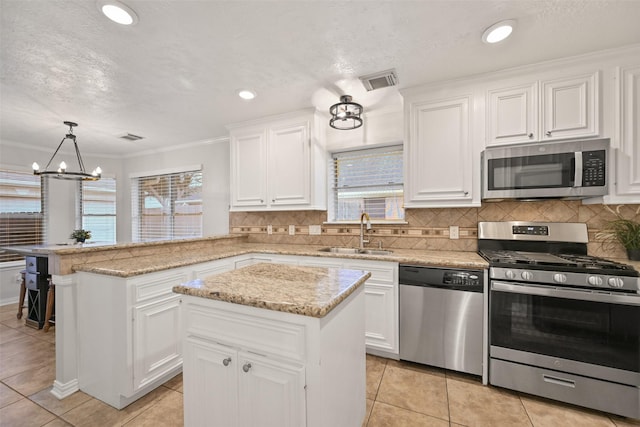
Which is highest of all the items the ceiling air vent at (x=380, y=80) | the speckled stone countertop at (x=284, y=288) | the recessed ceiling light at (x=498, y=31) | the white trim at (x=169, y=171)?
the recessed ceiling light at (x=498, y=31)

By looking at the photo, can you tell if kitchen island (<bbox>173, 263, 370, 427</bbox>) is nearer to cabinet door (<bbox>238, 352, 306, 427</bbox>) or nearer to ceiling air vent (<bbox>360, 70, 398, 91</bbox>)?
cabinet door (<bbox>238, 352, 306, 427</bbox>)

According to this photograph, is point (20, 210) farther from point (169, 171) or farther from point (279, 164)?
point (279, 164)

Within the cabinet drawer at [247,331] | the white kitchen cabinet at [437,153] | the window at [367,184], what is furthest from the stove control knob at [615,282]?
the cabinet drawer at [247,331]

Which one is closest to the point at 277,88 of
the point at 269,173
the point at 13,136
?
the point at 269,173

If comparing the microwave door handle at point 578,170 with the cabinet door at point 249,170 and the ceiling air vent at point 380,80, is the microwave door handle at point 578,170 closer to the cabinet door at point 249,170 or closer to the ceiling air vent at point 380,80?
the ceiling air vent at point 380,80

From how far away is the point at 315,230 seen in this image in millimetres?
3402

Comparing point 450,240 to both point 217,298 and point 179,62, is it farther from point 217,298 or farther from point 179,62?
point 179,62

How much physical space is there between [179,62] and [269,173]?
1.42 meters

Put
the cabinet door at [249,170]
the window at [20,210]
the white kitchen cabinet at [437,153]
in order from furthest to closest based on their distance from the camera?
the window at [20,210] < the cabinet door at [249,170] < the white kitchen cabinet at [437,153]

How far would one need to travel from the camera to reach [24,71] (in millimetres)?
2174

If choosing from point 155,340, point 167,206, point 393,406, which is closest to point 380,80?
point 393,406

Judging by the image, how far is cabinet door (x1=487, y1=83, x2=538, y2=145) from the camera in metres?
2.16

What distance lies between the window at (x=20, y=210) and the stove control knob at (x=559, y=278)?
6.45 meters

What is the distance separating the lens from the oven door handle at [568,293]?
166 cm
